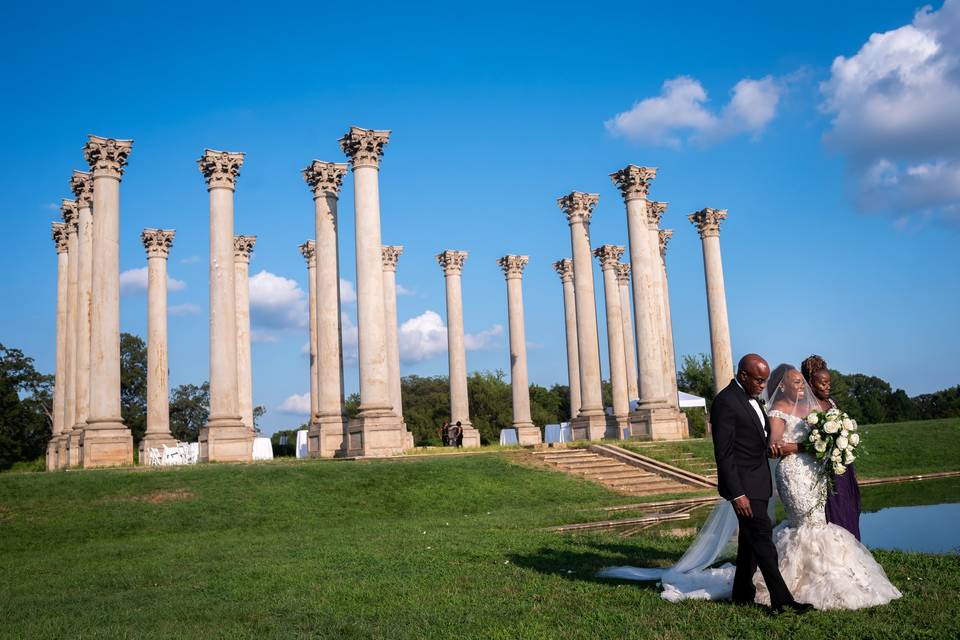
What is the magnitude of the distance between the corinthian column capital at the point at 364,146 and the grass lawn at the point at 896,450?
21.0 metres

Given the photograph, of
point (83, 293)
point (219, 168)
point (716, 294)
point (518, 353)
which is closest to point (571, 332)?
point (518, 353)

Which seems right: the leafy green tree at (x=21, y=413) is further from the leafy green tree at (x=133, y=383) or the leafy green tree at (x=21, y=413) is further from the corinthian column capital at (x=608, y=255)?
the corinthian column capital at (x=608, y=255)

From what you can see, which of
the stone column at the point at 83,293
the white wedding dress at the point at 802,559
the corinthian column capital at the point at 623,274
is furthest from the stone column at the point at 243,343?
the white wedding dress at the point at 802,559

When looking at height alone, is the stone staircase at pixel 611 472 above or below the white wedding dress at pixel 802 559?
below

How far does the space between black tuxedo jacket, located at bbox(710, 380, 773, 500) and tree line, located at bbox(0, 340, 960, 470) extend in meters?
61.8

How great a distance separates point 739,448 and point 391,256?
5743 centimetres

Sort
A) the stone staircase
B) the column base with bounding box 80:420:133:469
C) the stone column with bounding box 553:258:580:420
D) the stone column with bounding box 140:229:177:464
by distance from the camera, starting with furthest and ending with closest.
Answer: the stone column with bounding box 553:258:580:420
the stone column with bounding box 140:229:177:464
the column base with bounding box 80:420:133:469
the stone staircase

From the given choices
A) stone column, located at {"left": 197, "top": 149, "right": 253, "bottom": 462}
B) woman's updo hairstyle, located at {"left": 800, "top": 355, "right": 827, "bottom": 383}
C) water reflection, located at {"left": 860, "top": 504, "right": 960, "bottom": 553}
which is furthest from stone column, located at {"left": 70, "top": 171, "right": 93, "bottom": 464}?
woman's updo hairstyle, located at {"left": 800, "top": 355, "right": 827, "bottom": 383}

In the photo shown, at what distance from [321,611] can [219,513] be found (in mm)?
17154

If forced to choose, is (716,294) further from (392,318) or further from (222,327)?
(222,327)

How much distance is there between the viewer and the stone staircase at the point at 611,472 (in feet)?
114

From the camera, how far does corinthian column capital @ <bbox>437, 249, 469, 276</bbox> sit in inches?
2687

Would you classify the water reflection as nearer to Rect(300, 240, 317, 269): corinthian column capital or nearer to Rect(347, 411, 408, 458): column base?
Rect(347, 411, 408, 458): column base

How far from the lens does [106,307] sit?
4400cm
